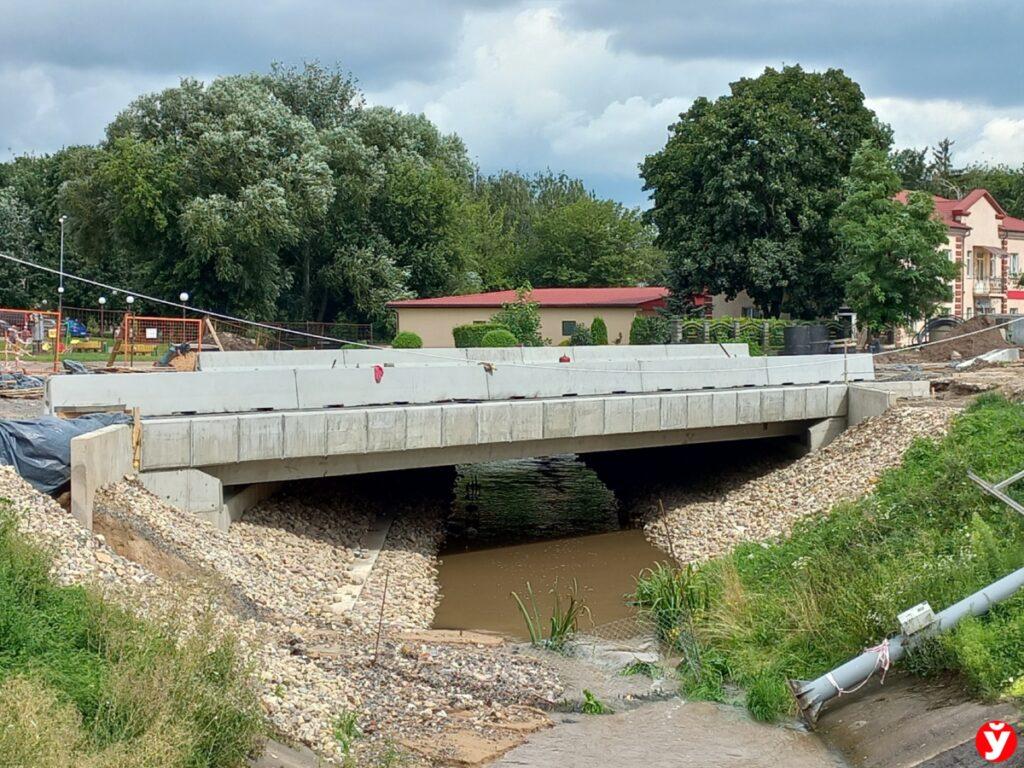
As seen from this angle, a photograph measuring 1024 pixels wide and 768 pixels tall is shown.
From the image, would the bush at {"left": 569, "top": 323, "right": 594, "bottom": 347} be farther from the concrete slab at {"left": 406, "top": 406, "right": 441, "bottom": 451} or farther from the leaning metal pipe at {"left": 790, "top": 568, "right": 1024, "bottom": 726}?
the leaning metal pipe at {"left": 790, "top": 568, "right": 1024, "bottom": 726}

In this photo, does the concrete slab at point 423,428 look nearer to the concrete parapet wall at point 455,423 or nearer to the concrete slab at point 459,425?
the concrete parapet wall at point 455,423

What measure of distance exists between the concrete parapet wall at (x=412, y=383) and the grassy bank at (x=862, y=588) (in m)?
5.80

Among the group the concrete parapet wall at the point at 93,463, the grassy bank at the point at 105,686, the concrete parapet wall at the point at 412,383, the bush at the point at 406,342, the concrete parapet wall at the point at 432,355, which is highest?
the bush at the point at 406,342

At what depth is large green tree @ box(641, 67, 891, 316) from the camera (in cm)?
4266

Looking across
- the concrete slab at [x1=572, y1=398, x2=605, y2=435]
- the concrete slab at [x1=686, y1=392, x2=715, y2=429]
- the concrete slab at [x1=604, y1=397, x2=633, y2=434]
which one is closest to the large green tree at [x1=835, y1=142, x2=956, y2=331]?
the concrete slab at [x1=686, y1=392, x2=715, y2=429]

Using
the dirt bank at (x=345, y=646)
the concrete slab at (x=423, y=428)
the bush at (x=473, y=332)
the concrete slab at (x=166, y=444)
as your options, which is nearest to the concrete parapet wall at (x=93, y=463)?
the dirt bank at (x=345, y=646)

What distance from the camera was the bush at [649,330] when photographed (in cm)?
4491

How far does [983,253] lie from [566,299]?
2326 centimetres

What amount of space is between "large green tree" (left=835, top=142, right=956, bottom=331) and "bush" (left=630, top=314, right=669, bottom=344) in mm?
7598

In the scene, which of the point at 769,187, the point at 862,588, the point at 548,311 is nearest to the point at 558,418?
the point at 862,588

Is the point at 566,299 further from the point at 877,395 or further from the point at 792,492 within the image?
the point at 792,492

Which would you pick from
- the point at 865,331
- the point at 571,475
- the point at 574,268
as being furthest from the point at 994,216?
the point at 571,475

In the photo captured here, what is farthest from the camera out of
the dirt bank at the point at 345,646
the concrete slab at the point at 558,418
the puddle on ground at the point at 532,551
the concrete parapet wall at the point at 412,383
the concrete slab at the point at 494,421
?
the concrete slab at the point at 558,418

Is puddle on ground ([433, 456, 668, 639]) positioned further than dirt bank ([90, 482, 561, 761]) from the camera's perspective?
Yes
